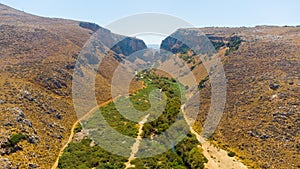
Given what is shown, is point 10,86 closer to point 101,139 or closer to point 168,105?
point 101,139

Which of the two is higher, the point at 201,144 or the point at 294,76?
the point at 294,76

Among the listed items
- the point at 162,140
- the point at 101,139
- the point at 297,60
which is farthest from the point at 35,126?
the point at 297,60

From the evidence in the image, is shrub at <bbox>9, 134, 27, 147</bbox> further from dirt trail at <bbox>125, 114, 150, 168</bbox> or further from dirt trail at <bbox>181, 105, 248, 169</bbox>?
dirt trail at <bbox>181, 105, 248, 169</bbox>

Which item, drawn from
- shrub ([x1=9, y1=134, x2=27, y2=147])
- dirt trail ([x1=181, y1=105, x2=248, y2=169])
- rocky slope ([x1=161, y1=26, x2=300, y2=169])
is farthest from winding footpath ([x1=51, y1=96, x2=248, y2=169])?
shrub ([x1=9, y1=134, x2=27, y2=147])

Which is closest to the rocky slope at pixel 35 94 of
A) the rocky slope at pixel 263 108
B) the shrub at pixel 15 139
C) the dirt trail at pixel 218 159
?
the shrub at pixel 15 139

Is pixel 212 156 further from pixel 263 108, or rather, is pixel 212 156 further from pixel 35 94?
pixel 35 94

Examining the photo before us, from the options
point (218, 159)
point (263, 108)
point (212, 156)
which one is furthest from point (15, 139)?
point (263, 108)

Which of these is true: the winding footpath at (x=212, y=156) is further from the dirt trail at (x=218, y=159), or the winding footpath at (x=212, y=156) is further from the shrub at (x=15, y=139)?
the shrub at (x=15, y=139)
